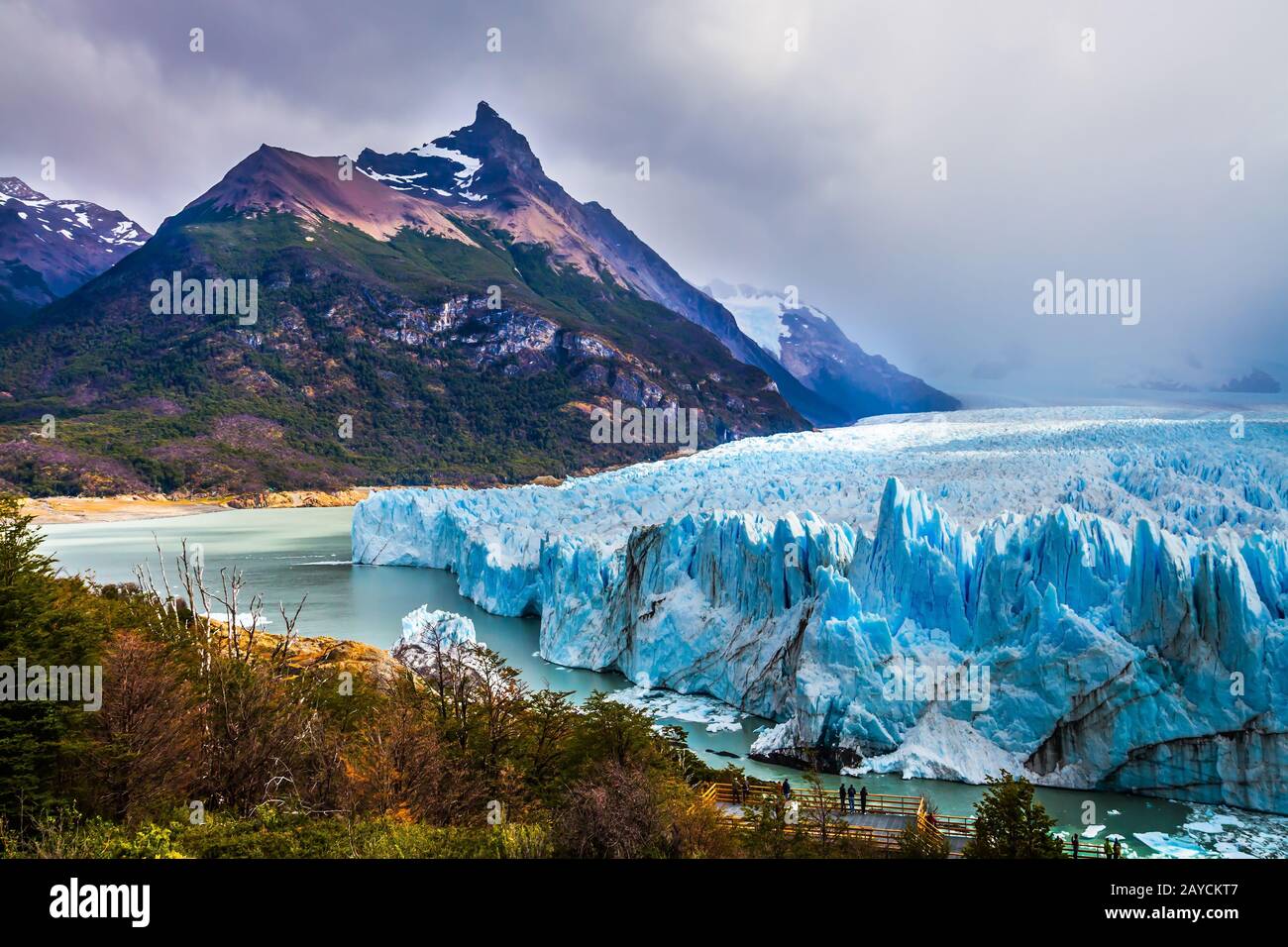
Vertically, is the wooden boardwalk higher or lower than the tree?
lower

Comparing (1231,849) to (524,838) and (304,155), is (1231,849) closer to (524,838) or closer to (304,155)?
(524,838)

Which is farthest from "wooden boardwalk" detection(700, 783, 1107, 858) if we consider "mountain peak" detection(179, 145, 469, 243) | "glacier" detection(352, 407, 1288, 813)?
"mountain peak" detection(179, 145, 469, 243)

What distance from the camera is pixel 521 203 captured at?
172 metres

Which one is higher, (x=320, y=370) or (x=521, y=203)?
(x=521, y=203)

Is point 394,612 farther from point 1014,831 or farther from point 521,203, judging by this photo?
point 521,203

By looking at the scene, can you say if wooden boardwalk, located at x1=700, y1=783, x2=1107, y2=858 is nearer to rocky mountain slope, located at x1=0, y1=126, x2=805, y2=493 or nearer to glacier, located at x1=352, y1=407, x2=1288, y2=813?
glacier, located at x1=352, y1=407, x2=1288, y2=813

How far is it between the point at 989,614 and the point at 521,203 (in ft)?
558

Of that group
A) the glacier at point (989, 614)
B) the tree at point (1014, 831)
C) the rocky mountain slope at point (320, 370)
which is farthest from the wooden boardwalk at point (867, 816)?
the rocky mountain slope at point (320, 370)

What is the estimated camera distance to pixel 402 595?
35719 mm

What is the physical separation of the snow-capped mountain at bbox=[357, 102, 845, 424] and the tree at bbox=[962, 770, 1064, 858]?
5660 inches

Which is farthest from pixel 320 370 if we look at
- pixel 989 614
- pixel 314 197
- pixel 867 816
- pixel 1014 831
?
pixel 1014 831

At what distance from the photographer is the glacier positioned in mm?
13930

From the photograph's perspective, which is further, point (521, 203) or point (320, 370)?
point (521, 203)
